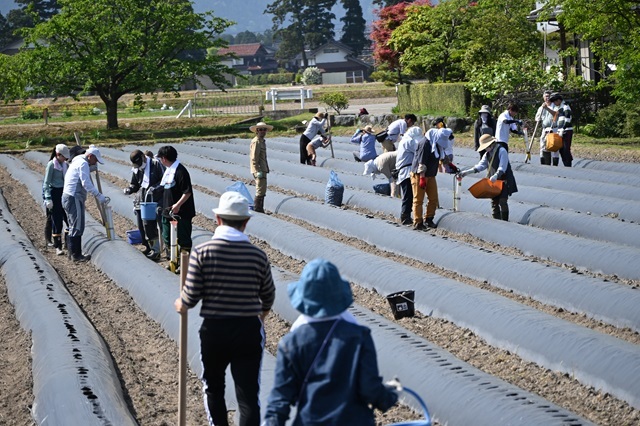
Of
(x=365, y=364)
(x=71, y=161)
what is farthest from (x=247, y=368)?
(x=71, y=161)

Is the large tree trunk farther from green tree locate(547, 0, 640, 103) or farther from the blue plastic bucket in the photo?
the blue plastic bucket

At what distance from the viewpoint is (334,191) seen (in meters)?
16.0

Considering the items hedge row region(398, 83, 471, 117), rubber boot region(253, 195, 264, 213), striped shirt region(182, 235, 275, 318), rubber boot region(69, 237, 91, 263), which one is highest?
hedge row region(398, 83, 471, 117)

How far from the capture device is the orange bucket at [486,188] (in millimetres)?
12617

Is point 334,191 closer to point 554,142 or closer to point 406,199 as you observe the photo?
point 406,199

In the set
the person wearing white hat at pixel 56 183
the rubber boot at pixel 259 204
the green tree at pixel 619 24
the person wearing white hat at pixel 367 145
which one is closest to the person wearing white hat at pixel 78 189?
the person wearing white hat at pixel 56 183

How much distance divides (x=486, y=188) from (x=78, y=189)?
202 inches

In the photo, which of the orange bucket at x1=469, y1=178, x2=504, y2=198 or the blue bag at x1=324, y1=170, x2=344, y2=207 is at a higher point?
the orange bucket at x1=469, y1=178, x2=504, y2=198

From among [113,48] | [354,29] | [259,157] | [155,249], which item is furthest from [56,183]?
[354,29]

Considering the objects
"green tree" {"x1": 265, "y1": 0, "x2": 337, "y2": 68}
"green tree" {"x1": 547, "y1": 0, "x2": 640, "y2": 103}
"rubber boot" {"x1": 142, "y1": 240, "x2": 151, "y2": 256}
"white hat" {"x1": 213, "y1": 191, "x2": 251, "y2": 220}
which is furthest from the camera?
"green tree" {"x1": 265, "y1": 0, "x2": 337, "y2": 68}

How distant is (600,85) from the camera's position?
76.2ft

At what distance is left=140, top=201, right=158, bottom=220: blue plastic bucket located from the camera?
40.7 feet

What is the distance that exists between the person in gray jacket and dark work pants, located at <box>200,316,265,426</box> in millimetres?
6759

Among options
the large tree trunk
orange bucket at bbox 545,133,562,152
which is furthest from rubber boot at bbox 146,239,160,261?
the large tree trunk
